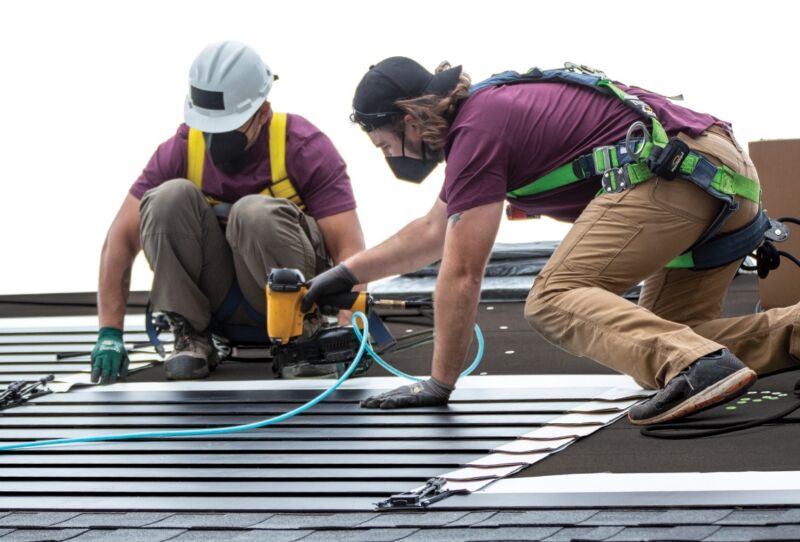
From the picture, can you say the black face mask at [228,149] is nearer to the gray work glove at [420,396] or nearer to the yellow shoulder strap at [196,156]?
the yellow shoulder strap at [196,156]

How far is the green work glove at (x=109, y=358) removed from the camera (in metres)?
3.39

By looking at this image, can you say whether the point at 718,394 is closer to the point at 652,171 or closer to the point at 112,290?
the point at 652,171

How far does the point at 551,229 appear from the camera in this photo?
5.89 m

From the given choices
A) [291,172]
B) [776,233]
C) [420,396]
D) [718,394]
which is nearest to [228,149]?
[291,172]

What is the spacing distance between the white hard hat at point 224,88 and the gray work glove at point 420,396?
104 centimetres

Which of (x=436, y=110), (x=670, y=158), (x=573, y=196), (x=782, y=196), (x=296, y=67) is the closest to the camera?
(x=670, y=158)

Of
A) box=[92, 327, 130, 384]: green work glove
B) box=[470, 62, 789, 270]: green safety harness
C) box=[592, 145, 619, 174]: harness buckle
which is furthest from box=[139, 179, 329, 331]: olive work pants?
box=[592, 145, 619, 174]: harness buckle

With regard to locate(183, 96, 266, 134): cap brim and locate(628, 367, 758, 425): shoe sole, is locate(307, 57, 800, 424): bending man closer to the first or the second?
locate(628, 367, 758, 425): shoe sole

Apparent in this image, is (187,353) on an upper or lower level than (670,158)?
lower

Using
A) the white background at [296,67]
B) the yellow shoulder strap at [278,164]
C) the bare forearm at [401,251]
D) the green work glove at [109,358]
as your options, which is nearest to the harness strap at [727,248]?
the bare forearm at [401,251]

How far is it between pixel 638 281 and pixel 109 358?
5.22 feet

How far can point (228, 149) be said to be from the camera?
342cm

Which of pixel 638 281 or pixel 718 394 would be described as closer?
pixel 718 394

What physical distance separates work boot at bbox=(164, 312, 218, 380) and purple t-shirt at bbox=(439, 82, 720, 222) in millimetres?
1042
